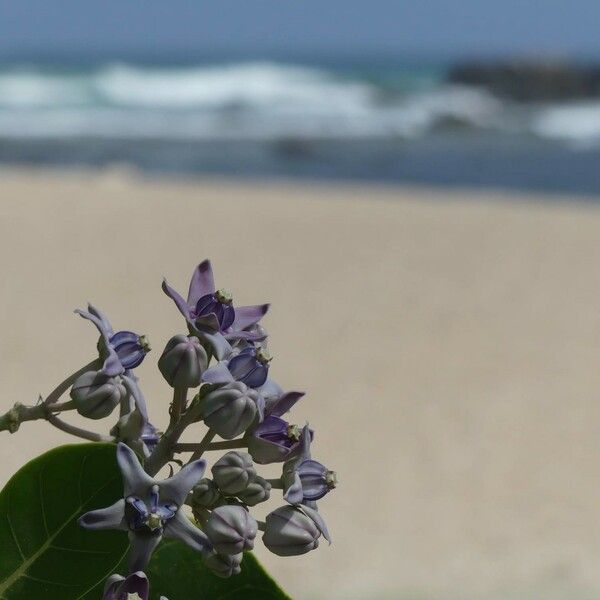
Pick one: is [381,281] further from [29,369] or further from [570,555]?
[570,555]

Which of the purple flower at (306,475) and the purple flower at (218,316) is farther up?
the purple flower at (218,316)

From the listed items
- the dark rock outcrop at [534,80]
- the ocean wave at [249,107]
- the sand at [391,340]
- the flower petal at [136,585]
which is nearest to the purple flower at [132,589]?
the flower petal at [136,585]

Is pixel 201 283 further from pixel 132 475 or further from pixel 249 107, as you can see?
pixel 249 107

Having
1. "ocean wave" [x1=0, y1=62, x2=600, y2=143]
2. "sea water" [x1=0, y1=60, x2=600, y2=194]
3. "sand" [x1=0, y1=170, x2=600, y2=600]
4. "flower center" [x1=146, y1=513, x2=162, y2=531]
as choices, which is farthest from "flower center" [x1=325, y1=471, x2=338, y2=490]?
"ocean wave" [x1=0, y1=62, x2=600, y2=143]

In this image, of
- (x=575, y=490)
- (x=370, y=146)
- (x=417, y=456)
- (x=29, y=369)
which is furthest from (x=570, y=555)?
(x=370, y=146)

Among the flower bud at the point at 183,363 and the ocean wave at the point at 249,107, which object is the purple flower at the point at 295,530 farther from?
the ocean wave at the point at 249,107
